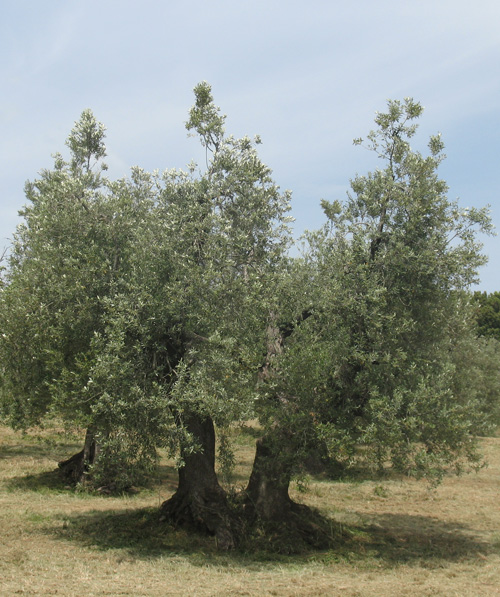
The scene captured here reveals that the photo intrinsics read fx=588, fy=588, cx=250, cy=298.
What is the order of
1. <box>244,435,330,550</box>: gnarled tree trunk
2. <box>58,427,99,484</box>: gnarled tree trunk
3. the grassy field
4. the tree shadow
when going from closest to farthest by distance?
the grassy field < the tree shadow < <box>244,435,330,550</box>: gnarled tree trunk < <box>58,427,99,484</box>: gnarled tree trunk

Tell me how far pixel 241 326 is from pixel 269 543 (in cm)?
690

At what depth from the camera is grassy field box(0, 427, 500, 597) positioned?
14.5 meters

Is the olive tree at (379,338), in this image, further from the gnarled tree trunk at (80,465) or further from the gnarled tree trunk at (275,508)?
the gnarled tree trunk at (80,465)

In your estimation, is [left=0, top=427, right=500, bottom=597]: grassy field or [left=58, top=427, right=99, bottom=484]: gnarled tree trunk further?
[left=58, top=427, right=99, bottom=484]: gnarled tree trunk

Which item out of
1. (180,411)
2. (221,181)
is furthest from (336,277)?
(180,411)

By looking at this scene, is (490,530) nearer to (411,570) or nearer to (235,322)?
(411,570)

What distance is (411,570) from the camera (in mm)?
16969

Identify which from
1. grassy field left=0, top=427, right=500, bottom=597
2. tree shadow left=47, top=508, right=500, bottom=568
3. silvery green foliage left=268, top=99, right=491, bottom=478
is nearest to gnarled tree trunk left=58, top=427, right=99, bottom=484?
grassy field left=0, top=427, right=500, bottom=597

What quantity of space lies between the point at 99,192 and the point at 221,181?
13.1ft

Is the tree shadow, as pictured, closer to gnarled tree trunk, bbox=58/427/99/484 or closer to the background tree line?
the background tree line

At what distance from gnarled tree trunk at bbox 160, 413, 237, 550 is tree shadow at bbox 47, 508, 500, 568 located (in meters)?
0.37

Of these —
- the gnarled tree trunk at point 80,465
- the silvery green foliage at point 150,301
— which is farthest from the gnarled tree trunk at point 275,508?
the gnarled tree trunk at point 80,465

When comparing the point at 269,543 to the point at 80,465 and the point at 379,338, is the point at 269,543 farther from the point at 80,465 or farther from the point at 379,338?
the point at 80,465

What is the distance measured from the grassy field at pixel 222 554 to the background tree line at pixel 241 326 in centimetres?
165
